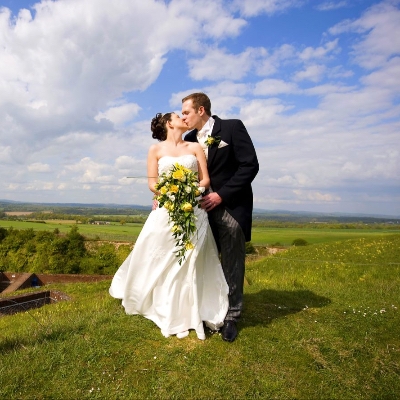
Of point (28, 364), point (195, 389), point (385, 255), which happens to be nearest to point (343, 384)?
point (195, 389)

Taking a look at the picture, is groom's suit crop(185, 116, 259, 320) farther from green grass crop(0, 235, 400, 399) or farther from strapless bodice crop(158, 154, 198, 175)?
green grass crop(0, 235, 400, 399)

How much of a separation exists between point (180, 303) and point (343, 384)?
229cm

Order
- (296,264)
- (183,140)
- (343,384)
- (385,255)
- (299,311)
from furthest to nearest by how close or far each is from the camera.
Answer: (296,264), (385,255), (299,311), (183,140), (343,384)

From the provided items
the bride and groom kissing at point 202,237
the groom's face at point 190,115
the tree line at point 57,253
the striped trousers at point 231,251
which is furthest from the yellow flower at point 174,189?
the tree line at point 57,253

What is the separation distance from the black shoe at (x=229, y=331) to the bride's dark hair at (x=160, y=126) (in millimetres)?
3200

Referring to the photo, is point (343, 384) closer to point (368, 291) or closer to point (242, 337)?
point (242, 337)

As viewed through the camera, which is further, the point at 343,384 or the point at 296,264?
the point at 296,264

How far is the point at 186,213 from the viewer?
4.26m

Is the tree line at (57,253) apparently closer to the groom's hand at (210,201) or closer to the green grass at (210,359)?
the green grass at (210,359)

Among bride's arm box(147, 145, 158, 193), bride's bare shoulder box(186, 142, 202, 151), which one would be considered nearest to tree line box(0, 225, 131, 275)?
bride's arm box(147, 145, 158, 193)

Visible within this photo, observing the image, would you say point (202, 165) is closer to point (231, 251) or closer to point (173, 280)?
point (231, 251)

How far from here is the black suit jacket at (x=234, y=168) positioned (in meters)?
4.74

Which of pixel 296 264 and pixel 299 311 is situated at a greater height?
pixel 299 311

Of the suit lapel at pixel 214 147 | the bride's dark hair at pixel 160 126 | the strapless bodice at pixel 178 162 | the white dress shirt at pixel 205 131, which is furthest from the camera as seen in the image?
the bride's dark hair at pixel 160 126
